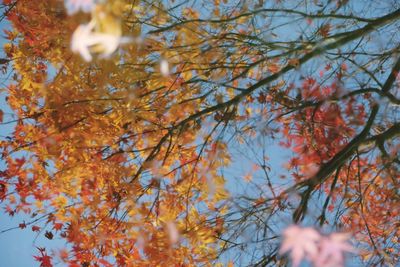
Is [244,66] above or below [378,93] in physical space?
above

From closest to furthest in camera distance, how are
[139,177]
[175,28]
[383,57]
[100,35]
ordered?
[100,35]
[175,28]
[139,177]
[383,57]

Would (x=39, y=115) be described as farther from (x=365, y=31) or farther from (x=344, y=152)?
(x=365, y=31)

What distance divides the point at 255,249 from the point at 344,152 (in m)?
1.27

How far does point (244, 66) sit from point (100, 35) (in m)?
2.54

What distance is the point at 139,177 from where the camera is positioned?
4.45m

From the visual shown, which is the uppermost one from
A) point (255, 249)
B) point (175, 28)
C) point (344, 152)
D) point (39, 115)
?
point (175, 28)

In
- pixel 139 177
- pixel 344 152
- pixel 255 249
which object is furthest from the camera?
pixel 139 177

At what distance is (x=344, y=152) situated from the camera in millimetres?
3510

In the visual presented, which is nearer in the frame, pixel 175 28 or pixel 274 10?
Answer: pixel 274 10

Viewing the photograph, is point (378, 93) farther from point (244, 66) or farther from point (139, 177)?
point (139, 177)

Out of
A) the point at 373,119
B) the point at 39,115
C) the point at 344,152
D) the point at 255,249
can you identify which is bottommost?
the point at 255,249

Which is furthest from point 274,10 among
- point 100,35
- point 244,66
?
point 100,35

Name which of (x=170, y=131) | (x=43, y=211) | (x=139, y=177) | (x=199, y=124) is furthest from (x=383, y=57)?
(x=43, y=211)

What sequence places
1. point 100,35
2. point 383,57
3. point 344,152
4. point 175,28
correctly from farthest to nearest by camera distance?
1. point 383,57
2. point 175,28
3. point 344,152
4. point 100,35
